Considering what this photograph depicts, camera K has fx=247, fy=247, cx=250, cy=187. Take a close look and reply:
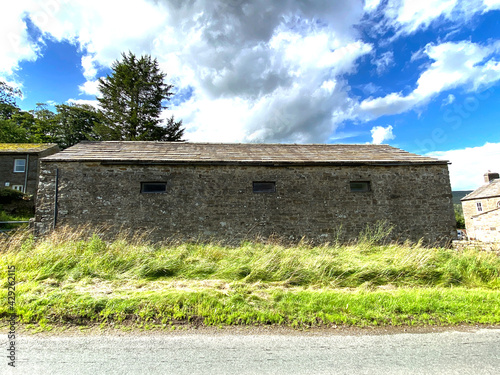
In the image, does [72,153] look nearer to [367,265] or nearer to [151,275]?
[151,275]

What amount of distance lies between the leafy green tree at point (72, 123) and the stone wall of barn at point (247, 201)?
26187mm

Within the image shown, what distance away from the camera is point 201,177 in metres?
10.7

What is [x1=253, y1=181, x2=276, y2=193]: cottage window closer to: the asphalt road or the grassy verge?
the grassy verge

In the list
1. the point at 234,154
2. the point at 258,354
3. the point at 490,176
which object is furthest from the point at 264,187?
the point at 490,176

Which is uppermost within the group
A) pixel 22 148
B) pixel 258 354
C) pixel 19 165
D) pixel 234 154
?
pixel 22 148

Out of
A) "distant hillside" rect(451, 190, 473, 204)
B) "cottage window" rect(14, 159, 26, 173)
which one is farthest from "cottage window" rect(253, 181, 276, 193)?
"distant hillside" rect(451, 190, 473, 204)

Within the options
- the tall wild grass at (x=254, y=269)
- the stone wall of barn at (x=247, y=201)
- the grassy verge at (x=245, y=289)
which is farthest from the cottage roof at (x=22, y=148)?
the grassy verge at (x=245, y=289)

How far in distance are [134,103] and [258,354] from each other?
28.2m

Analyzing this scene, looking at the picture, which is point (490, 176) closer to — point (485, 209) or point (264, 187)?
point (485, 209)

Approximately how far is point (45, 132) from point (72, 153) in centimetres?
3012

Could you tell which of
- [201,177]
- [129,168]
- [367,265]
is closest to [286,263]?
[367,265]

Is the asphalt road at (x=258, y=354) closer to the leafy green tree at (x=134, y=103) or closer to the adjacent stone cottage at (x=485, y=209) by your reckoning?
the adjacent stone cottage at (x=485, y=209)

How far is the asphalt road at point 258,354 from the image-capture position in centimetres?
275

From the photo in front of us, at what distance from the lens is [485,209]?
1104 inches
